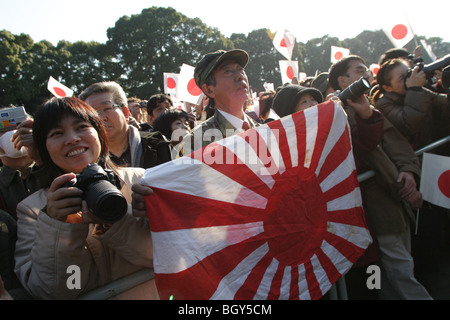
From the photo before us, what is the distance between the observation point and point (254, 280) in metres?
1.36

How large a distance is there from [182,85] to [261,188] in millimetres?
4197

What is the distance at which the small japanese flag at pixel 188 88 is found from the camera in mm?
5211

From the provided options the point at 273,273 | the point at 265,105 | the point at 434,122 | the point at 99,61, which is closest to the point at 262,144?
the point at 273,273

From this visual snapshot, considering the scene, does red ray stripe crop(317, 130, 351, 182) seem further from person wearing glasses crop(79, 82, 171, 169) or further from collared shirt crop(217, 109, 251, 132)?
person wearing glasses crop(79, 82, 171, 169)

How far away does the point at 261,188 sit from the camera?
1.42 meters

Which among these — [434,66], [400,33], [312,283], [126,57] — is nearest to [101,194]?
[312,283]

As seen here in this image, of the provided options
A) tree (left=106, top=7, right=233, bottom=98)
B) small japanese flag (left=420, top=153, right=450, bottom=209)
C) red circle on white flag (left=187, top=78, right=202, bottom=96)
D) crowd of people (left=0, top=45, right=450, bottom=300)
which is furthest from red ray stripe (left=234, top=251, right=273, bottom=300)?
tree (left=106, top=7, right=233, bottom=98)

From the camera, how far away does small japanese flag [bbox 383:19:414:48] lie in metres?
4.87

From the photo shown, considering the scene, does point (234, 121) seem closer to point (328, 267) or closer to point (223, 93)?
point (223, 93)

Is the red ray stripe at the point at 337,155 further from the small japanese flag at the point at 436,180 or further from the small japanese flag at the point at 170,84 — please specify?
the small japanese flag at the point at 170,84

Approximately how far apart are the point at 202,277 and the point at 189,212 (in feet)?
0.88

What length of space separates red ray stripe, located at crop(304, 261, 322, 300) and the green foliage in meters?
29.5

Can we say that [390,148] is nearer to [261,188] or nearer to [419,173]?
[419,173]

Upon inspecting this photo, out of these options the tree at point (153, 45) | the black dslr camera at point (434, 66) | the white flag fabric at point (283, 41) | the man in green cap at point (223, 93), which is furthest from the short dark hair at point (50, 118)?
the tree at point (153, 45)
